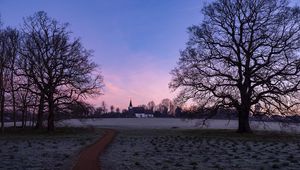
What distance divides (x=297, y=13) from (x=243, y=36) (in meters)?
5.89

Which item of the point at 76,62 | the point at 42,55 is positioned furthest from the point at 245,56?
the point at 42,55

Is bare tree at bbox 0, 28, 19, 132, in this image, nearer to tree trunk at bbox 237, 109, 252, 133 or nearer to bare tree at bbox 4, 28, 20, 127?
bare tree at bbox 4, 28, 20, 127

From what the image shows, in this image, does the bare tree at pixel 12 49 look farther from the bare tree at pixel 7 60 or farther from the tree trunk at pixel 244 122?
the tree trunk at pixel 244 122

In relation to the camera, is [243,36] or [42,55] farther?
[42,55]

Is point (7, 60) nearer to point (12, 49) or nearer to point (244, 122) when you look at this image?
point (12, 49)

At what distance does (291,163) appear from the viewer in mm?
16594

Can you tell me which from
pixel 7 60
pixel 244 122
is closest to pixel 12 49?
pixel 7 60

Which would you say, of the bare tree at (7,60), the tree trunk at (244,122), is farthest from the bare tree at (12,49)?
the tree trunk at (244,122)

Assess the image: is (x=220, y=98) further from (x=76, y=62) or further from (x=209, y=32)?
(x=76, y=62)

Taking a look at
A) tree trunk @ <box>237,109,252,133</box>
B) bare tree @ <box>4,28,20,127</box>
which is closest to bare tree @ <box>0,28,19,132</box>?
bare tree @ <box>4,28,20,127</box>

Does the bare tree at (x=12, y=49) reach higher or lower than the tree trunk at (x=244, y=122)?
higher

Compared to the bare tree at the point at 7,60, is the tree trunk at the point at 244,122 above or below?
below

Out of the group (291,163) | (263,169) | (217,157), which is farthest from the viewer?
(217,157)

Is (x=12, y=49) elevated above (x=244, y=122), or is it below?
above
